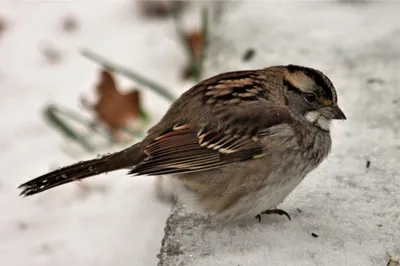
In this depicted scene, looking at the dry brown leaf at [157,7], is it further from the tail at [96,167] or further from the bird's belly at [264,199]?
the bird's belly at [264,199]

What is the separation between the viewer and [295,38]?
4.92 metres

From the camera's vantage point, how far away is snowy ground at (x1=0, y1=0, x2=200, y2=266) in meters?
4.16

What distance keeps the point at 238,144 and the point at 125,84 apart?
2329mm

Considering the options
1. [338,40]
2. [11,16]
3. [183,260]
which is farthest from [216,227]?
[11,16]

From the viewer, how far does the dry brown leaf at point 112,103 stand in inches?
188

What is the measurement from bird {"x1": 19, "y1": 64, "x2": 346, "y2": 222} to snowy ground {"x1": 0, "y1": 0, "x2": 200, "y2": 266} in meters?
0.72

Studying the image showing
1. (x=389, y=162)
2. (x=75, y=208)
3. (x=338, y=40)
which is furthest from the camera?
(x=338, y=40)

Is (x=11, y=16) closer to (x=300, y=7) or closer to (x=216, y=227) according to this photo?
(x=300, y=7)

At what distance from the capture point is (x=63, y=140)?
5.05m

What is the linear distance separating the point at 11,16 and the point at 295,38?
2.61m

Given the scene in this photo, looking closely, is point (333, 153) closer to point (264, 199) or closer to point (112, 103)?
point (264, 199)

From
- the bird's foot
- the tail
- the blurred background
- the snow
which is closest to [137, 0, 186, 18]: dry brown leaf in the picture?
the blurred background

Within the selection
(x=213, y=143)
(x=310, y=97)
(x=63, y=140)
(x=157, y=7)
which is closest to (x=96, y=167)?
(x=213, y=143)

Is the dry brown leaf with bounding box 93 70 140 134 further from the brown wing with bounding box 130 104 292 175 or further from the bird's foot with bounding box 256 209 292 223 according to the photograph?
the bird's foot with bounding box 256 209 292 223
